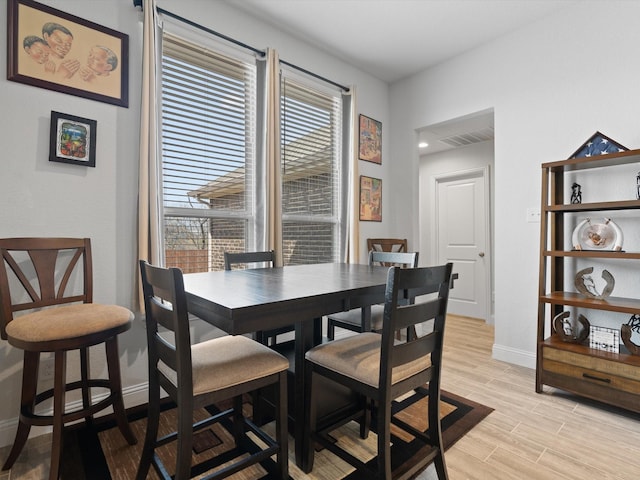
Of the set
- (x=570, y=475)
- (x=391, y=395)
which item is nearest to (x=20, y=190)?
(x=391, y=395)

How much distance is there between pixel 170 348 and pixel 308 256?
83.2 inches

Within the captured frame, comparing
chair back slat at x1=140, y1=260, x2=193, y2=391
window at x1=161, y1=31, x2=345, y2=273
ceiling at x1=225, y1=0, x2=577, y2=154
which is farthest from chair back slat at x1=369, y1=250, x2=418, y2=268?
ceiling at x1=225, y1=0, x2=577, y2=154

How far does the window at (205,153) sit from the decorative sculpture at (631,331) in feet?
8.77

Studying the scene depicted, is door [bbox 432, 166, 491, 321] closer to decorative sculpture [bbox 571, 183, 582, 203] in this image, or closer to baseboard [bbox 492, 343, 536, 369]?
baseboard [bbox 492, 343, 536, 369]

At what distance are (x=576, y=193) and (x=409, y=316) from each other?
209 centimetres

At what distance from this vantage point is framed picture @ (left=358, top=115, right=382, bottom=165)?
3643 millimetres

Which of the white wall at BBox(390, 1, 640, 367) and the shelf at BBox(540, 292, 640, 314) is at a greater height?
the white wall at BBox(390, 1, 640, 367)

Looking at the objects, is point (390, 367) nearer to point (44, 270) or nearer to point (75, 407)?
point (44, 270)

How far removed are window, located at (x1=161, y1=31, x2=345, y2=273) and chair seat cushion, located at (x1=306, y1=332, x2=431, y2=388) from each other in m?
1.39

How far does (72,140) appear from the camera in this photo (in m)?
1.93

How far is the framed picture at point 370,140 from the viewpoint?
364 centimetres

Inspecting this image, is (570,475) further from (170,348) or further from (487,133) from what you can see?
(487,133)

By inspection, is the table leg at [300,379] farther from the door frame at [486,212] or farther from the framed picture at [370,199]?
the door frame at [486,212]

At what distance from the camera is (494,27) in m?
2.88
